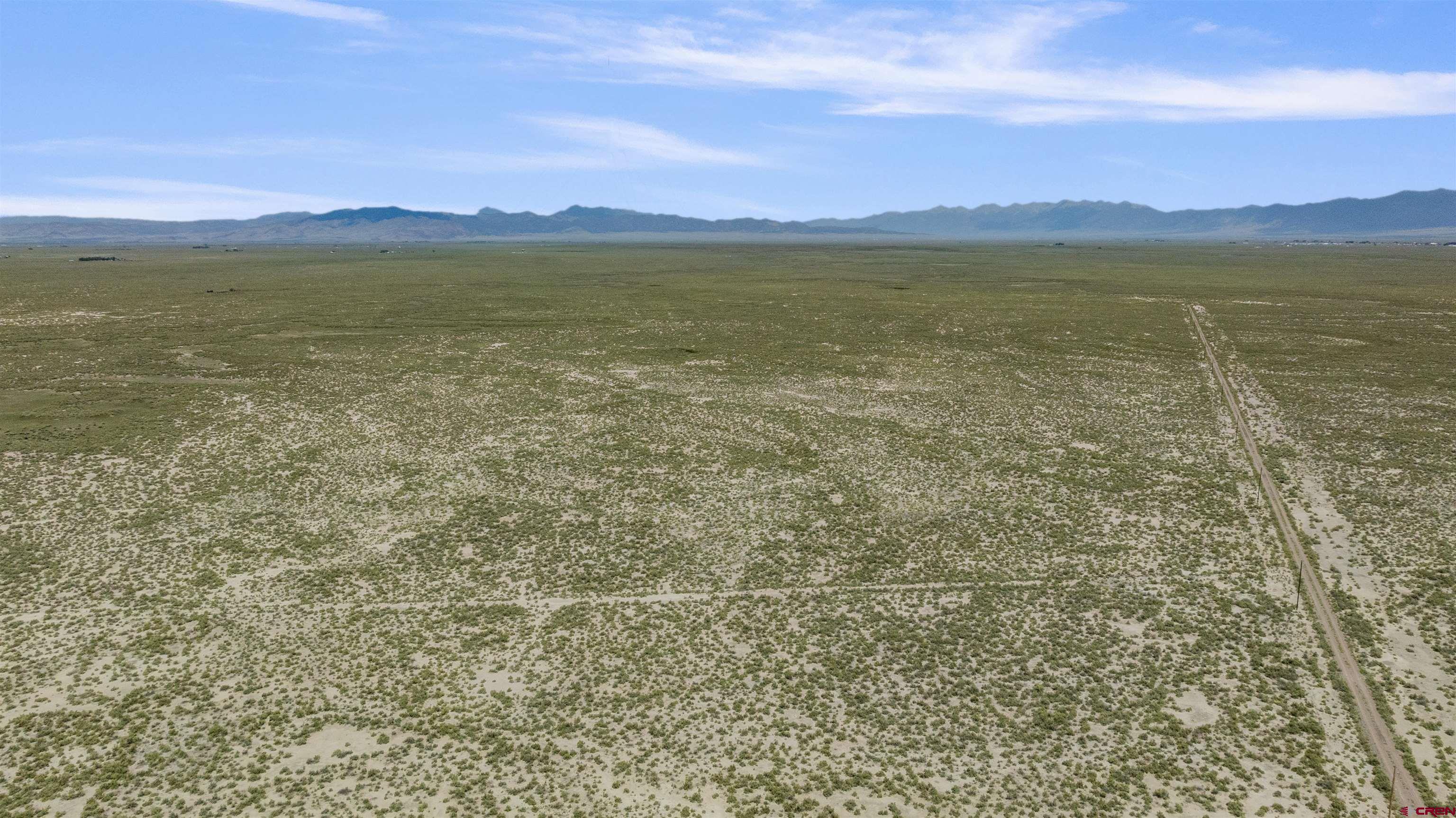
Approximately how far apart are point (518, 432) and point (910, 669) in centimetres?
2661

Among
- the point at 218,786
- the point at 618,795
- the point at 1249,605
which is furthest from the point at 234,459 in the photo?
the point at 1249,605

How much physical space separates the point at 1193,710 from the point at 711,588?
1386 cm

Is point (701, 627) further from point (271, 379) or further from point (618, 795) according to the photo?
point (271, 379)

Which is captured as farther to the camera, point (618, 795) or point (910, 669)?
point (910, 669)

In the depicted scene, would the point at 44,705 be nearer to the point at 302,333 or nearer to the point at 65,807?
the point at 65,807

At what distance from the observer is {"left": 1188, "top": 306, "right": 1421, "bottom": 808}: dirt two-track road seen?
16.8 metres

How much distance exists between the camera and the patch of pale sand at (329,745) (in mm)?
17719

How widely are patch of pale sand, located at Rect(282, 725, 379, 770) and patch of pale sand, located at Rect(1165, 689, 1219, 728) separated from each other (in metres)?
19.7

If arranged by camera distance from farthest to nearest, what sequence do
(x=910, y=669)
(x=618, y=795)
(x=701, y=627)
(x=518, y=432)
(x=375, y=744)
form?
(x=518, y=432) < (x=701, y=627) < (x=910, y=669) < (x=375, y=744) < (x=618, y=795)

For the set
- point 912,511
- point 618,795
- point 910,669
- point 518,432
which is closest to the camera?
point 618,795

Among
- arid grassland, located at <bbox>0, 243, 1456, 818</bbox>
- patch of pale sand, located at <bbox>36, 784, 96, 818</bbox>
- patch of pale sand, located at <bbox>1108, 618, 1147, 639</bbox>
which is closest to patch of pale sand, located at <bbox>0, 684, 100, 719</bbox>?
arid grassland, located at <bbox>0, 243, 1456, 818</bbox>

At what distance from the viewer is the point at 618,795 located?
16859 mm

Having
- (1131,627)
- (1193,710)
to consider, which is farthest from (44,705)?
(1131,627)

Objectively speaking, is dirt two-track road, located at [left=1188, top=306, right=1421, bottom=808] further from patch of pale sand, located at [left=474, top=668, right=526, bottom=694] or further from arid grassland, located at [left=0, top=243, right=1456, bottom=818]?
patch of pale sand, located at [left=474, top=668, right=526, bottom=694]
